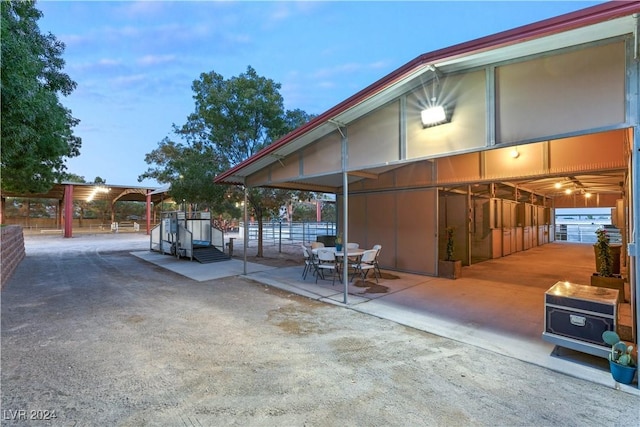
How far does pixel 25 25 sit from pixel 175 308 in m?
6.36

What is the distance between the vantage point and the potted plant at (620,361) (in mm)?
2625

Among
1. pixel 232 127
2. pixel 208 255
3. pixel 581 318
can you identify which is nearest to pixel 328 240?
pixel 208 255

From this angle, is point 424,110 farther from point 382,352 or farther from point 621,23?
point 382,352

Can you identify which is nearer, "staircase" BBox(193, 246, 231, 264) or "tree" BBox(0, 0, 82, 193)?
"tree" BBox(0, 0, 82, 193)

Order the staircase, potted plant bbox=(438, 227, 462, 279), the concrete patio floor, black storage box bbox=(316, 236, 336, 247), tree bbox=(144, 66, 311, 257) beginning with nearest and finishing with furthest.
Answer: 1. the concrete patio floor
2. potted plant bbox=(438, 227, 462, 279)
3. black storage box bbox=(316, 236, 336, 247)
4. tree bbox=(144, 66, 311, 257)
5. the staircase

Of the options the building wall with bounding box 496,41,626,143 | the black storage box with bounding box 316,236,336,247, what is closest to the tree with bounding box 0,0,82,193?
the building wall with bounding box 496,41,626,143

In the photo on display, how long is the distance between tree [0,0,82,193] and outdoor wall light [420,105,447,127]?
5829 millimetres

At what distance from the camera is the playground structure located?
10805 mm

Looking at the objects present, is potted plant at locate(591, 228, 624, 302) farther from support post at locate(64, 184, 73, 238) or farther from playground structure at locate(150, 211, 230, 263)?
support post at locate(64, 184, 73, 238)

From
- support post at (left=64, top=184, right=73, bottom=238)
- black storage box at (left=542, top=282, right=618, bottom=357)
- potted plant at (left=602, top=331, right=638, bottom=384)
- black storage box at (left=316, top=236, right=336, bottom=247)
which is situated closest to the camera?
potted plant at (left=602, top=331, right=638, bottom=384)

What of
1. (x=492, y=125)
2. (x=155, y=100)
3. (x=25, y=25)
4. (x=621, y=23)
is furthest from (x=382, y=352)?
(x=155, y=100)

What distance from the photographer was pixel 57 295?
236 inches

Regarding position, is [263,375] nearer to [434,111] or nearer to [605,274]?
[434,111]

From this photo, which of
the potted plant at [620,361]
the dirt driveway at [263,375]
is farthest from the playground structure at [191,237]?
the potted plant at [620,361]
